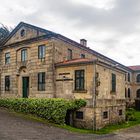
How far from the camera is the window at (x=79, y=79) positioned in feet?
78.6

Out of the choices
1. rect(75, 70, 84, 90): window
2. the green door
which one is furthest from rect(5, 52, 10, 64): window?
rect(75, 70, 84, 90): window

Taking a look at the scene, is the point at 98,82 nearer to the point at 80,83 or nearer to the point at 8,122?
the point at 80,83

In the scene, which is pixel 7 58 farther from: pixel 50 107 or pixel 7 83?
pixel 50 107

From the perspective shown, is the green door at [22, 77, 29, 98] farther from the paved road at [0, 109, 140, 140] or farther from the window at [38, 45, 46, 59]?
the paved road at [0, 109, 140, 140]

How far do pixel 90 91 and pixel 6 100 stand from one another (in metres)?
10.1

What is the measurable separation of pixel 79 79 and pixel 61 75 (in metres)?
2.28

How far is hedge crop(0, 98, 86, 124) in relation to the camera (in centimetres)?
2188

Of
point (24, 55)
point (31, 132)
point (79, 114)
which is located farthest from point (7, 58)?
point (31, 132)

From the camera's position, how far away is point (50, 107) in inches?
887

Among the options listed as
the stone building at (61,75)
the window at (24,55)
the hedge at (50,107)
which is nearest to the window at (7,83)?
the stone building at (61,75)

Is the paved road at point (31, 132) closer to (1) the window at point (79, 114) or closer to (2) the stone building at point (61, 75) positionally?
(1) the window at point (79, 114)

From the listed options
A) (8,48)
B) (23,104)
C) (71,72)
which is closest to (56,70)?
(71,72)

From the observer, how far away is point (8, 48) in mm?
32656

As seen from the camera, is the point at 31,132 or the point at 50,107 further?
the point at 50,107
